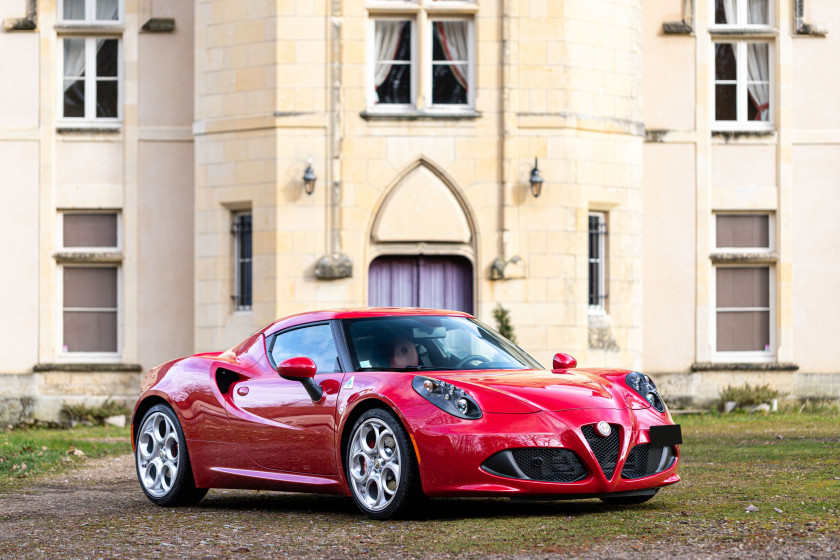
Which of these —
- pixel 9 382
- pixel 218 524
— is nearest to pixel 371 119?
pixel 9 382

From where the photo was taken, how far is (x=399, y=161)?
1844 centimetres

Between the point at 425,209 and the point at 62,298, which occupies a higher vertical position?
the point at 425,209

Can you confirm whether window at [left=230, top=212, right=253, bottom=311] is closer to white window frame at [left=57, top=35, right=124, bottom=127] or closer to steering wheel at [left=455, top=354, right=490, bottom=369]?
white window frame at [left=57, top=35, right=124, bottom=127]

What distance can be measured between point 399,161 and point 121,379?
5.83 m

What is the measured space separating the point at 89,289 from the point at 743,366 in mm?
10381

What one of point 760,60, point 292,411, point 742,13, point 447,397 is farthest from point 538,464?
point 742,13

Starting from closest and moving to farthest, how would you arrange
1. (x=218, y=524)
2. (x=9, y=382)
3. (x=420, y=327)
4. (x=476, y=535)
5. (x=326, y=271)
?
(x=476, y=535) < (x=218, y=524) < (x=420, y=327) < (x=326, y=271) < (x=9, y=382)

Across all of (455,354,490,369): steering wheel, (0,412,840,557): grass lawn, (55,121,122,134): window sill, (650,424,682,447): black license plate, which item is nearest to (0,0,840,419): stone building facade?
(55,121,122,134): window sill

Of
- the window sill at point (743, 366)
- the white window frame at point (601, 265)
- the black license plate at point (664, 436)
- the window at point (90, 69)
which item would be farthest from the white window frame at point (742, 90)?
the black license plate at point (664, 436)

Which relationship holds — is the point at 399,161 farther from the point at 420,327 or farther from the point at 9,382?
the point at 420,327

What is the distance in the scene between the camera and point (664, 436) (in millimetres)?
7652

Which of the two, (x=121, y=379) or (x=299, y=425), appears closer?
(x=299, y=425)

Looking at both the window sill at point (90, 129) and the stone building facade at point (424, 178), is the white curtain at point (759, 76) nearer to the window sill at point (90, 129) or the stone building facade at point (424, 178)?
the stone building facade at point (424, 178)

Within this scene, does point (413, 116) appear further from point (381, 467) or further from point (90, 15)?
point (381, 467)
